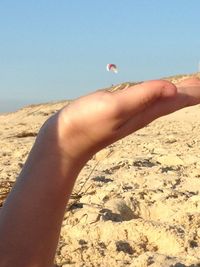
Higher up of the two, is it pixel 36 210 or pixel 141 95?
pixel 141 95

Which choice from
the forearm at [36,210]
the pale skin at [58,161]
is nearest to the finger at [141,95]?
the pale skin at [58,161]

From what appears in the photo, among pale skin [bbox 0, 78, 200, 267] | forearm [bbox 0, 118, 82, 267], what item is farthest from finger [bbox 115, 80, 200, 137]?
forearm [bbox 0, 118, 82, 267]

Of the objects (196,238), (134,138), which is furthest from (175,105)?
(134,138)

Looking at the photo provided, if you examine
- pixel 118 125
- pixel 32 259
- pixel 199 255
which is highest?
pixel 118 125

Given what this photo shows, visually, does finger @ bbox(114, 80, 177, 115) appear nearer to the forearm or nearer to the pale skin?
the pale skin

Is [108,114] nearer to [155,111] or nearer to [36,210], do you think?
[155,111]

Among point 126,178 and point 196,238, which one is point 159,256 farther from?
point 126,178

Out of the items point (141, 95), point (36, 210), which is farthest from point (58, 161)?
point (141, 95)
